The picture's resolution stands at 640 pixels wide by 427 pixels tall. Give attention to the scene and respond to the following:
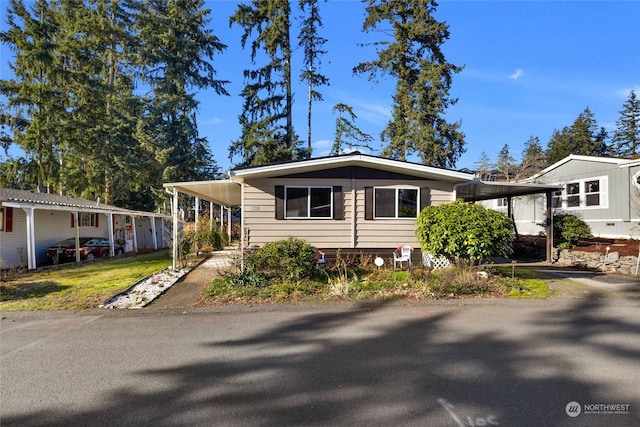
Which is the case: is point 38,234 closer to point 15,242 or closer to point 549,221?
point 15,242

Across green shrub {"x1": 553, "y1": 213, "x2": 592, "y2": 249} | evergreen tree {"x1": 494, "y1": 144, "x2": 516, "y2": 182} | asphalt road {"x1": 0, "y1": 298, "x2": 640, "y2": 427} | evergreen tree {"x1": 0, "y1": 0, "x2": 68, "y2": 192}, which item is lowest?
asphalt road {"x1": 0, "y1": 298, "x2": 640, "y2": 427}

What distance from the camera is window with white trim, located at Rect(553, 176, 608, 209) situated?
1485cm

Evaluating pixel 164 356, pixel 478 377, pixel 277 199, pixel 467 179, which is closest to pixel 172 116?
pixel 277 199

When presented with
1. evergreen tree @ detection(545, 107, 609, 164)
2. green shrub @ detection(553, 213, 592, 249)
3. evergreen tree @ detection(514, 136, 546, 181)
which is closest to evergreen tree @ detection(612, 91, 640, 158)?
evergreen tree @ detection(545, 107, 609, 164)

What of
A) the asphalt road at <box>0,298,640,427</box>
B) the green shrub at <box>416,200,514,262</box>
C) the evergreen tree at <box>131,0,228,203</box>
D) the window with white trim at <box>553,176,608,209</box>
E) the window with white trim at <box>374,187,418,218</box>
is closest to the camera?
the asphalt road at <box>0,298,640,427</box>

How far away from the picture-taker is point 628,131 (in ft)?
168

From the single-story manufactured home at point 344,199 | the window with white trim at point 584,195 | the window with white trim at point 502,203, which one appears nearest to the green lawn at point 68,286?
the single-story manufactured home at point 344,199

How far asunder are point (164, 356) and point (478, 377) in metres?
3.68

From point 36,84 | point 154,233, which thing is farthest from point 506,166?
point 36,84

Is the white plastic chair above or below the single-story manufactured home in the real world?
below

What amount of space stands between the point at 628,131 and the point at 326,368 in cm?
6472

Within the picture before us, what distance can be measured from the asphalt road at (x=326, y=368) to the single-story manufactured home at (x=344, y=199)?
394 centimetres

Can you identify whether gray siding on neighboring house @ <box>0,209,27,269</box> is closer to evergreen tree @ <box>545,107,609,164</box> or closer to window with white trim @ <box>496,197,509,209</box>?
window with white trim @ <box>496,197,509,209</box>

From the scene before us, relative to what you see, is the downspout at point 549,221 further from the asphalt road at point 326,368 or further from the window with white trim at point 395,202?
the asphalt road at point 326,368
